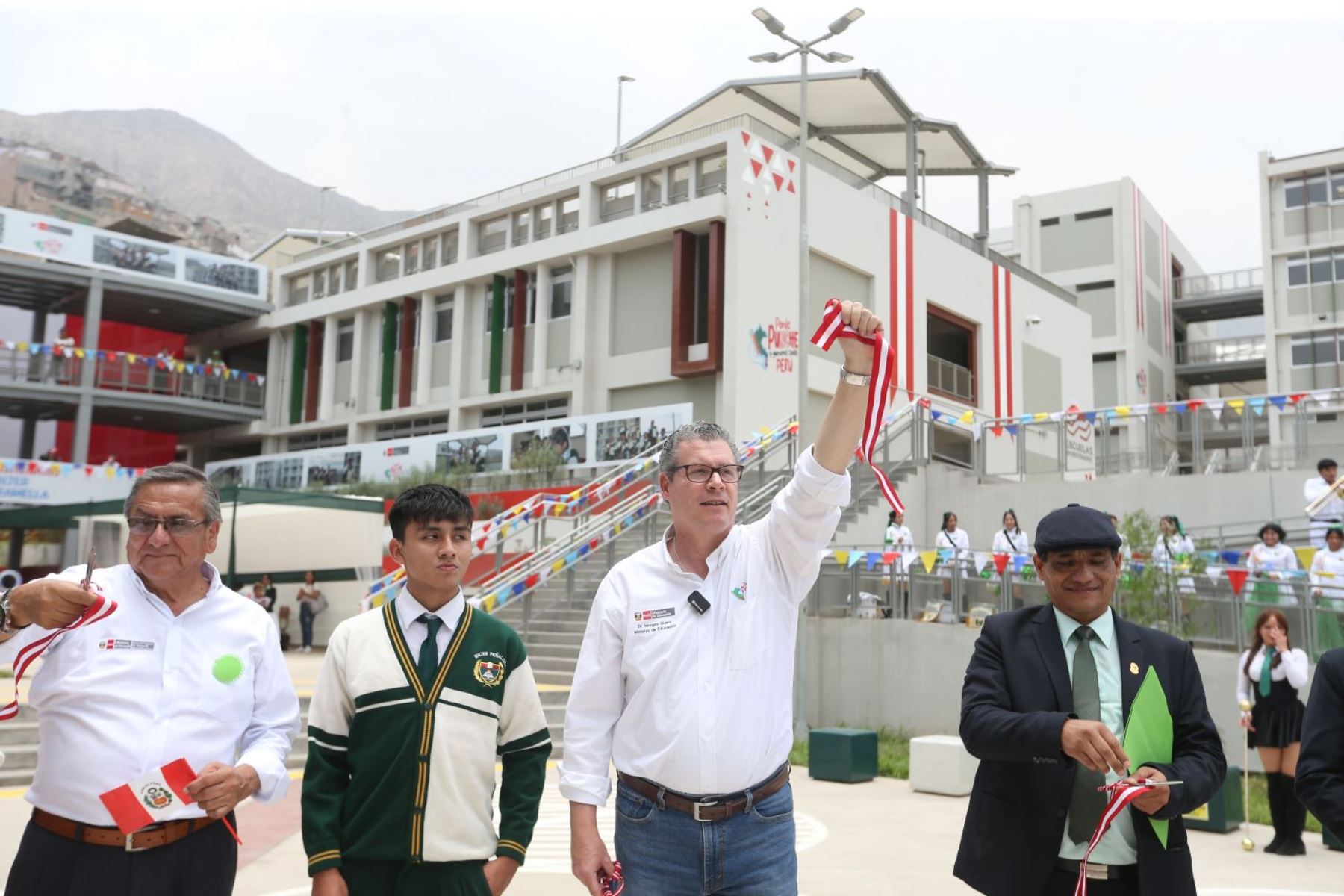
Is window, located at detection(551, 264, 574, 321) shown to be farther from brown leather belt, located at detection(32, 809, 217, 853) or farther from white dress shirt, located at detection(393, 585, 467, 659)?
brown leather belt, located at detection(32, 809, 217, 853)

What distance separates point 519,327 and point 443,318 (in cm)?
386

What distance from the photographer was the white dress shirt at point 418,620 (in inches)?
133

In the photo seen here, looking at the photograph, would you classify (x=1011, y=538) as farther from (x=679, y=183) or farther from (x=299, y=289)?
(x=299, y=289)

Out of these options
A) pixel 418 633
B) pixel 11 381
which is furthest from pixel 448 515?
pixel 11 381

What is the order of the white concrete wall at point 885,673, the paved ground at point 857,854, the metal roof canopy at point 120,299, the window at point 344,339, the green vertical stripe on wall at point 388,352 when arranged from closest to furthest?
1. the paved ground at point 857,854
2. the white concrete wall at point 885,673
3. the green vertical stripe on wall at point 388,352
4. the metal roof canopy at point 120,299
5. the window at point 344,339

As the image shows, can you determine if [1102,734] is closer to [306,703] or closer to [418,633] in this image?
[418,633]

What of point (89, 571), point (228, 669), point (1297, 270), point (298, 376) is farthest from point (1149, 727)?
point (1297, 270)

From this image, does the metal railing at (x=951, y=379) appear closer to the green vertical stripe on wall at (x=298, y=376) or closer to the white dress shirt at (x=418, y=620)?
the green vertical stripe on wall at (x=298, y=376)

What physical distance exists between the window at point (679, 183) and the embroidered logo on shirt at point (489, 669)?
2520 cm

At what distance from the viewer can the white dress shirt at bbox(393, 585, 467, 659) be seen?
3.38 meters

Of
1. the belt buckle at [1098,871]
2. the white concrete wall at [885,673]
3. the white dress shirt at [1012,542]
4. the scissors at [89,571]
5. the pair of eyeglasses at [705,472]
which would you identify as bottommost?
the white concrete wall at [885,673]

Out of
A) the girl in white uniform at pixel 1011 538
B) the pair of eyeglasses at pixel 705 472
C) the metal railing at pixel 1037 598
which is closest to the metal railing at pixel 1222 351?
the girl in white uniform at pixel 1011 538

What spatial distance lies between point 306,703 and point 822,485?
34.4 ft

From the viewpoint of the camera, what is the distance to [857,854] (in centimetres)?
786
